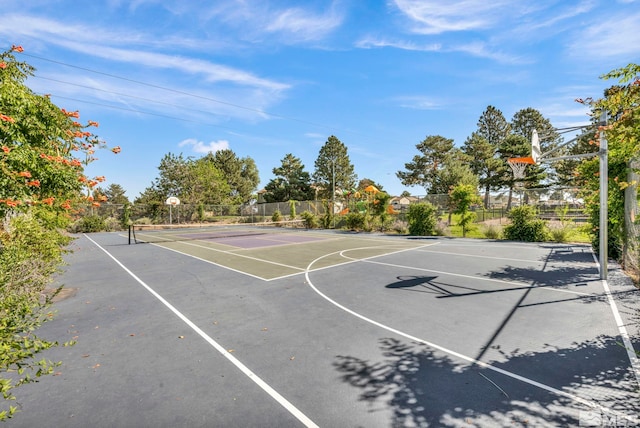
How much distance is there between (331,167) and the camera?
59562mm

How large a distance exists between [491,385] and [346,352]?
1.96 m

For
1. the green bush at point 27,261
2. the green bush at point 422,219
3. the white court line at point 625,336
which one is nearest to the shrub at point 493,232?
the green bush at point 422,219

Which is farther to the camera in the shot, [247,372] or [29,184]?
[29,184]

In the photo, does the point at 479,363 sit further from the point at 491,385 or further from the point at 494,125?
the point at 494,125

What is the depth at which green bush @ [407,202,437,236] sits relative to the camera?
22.4 meters

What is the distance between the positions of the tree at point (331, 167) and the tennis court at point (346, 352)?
164ft

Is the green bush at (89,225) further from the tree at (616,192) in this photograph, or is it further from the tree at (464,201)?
the tree at (616,192)

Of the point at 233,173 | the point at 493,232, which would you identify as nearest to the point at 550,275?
the point at 493,232

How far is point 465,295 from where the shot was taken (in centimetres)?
765

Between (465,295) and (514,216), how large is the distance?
13904 mm

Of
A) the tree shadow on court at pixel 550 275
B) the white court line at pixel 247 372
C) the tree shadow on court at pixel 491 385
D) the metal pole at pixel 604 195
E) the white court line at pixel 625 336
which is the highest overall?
the metal pole at pixel 604 195

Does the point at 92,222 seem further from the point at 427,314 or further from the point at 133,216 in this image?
the point at 427,314

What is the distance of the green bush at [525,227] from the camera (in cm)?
1767

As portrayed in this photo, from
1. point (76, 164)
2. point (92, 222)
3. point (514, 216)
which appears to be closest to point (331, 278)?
point (76, 164)
